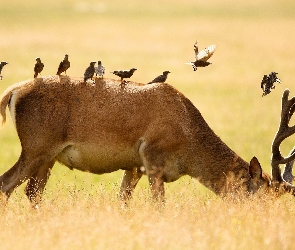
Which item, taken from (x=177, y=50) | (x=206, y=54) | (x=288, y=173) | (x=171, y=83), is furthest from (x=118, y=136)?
(x=177, y=50)

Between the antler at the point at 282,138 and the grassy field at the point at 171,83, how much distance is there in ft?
1.22

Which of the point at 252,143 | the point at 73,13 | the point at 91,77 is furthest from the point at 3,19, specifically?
the point at 91,77

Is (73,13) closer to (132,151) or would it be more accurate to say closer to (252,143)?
(252,143)

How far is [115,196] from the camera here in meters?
10.2

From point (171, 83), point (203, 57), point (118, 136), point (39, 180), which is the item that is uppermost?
point (171, 83)

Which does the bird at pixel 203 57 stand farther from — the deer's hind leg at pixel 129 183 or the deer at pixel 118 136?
the deer's hind leg at pixel 129 183

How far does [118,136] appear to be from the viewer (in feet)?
33.2

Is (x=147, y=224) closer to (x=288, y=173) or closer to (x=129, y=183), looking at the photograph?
(x=129, y=183)

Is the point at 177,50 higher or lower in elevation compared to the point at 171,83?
→ higher

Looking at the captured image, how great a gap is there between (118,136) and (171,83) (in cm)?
1948

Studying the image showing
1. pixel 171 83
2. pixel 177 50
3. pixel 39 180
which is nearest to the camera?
pixel 39 180

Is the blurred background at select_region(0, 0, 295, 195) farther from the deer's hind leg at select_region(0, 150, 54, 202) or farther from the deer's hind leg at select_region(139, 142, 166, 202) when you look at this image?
the deer's hind leg at select_region(0, 150, 54, 202)

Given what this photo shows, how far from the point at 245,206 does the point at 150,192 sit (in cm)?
153

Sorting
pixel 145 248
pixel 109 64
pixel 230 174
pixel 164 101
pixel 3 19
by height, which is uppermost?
pixel 3 19
